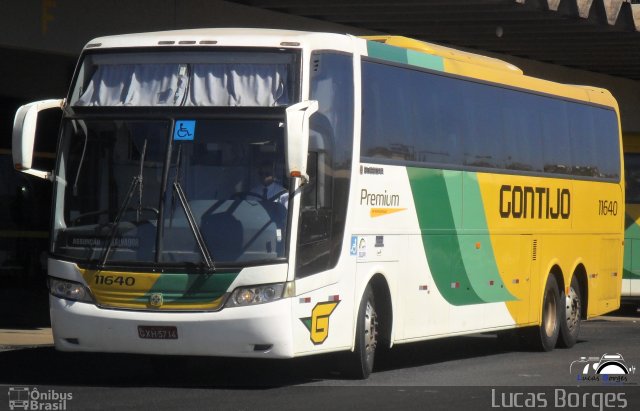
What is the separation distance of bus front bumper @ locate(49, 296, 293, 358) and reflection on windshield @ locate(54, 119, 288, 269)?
0.44 metres

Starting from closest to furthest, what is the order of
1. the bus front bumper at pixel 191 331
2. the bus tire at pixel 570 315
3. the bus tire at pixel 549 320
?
the bus front bumper at pixel 191 331
the bus tire at pixel 549 320
the bus tire at pixel 570 315

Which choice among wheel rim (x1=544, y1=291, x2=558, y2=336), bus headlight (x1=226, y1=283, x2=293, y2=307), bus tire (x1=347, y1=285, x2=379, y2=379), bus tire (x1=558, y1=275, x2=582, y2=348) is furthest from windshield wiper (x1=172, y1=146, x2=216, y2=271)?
bus tire (x1=558, y1=275, x2=582, y2=348)

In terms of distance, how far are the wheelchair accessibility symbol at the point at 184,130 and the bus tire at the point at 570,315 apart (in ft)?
25.2

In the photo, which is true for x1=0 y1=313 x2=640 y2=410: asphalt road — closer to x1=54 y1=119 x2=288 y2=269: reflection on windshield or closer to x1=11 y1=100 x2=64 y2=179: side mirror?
x1=54 y1=119 x2=288 y2=269: reflection on windshield

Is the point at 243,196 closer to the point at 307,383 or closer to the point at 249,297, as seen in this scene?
the point at 249,297

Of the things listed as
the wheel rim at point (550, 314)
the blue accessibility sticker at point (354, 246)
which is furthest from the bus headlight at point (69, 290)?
the wheel rim at point (550, 314)

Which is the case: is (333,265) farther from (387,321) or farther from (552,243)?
(552,243)

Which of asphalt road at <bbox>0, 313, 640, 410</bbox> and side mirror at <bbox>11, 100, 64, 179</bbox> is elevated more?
side mirror at <bbox>11, 100, 64, 179</bbox>

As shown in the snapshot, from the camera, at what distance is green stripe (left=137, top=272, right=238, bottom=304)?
1230 centimetres

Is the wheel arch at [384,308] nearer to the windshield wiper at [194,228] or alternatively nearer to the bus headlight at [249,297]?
the bus headlight at [249,297]

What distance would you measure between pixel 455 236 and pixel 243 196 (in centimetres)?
408

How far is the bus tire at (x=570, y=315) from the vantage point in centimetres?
1889

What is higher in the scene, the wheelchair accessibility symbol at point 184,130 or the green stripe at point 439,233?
the wheelchair accessibility symbol at point 184,130

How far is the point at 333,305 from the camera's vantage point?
1308 centimetres
